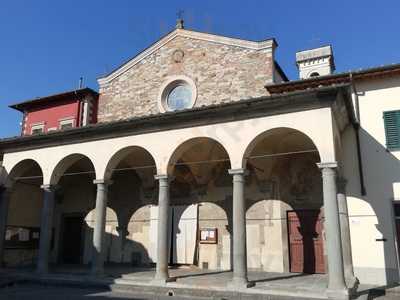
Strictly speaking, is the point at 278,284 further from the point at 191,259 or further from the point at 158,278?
the point at 191,259

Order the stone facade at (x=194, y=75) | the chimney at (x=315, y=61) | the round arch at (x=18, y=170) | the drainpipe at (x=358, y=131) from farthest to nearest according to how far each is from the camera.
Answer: the chimney at (x=315, y=61) < the stone facade at (x=194, y=75) < the round arch at (x=18, y=170) < the drainpipe at (x=358, y=131)

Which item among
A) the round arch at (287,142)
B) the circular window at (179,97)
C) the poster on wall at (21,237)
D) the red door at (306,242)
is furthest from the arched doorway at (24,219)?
the red door at (306,242)

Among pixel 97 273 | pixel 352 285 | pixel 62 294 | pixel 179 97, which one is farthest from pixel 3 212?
pixel 352 285

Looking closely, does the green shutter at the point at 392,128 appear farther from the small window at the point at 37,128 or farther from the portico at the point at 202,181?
the small window at the point at 37,128

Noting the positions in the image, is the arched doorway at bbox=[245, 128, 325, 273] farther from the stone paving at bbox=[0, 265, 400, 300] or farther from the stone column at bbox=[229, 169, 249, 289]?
the stone column at bbox=[229, 169, 249, 289]

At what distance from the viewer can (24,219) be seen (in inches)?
609

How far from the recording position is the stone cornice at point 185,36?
46.3 ft

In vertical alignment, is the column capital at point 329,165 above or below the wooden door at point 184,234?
above

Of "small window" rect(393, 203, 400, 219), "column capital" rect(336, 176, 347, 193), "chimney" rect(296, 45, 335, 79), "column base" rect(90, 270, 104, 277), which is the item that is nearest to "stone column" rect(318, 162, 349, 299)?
"column capital" rect(336, 176, 347, 193)

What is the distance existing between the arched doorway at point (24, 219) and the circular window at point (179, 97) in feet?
17.4

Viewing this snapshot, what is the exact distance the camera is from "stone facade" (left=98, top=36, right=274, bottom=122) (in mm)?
Answer: 14008

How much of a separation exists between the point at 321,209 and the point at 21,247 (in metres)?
10.9

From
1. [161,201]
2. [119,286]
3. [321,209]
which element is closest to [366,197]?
[321,209]

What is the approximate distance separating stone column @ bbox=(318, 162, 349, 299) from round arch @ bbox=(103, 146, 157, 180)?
4919 millimetres
